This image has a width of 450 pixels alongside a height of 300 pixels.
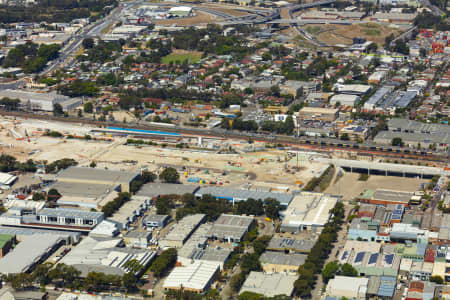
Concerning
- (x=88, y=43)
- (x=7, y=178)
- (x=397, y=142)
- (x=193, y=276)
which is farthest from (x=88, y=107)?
(x=193, y=276)

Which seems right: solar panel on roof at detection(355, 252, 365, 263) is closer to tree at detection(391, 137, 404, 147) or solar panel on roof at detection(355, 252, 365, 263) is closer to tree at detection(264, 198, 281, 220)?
tree at detection(264, 198, 281, 220)

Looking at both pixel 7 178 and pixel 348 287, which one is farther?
pixel 7 178

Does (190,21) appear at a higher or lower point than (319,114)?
higher

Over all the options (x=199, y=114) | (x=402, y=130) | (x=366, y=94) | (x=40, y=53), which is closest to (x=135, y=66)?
(x=40, y=53)

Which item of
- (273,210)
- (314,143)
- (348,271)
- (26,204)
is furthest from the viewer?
(314,143)

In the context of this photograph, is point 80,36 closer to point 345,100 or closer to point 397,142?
point 345,100

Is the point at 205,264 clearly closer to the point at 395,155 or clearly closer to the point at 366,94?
the point at 395,155
